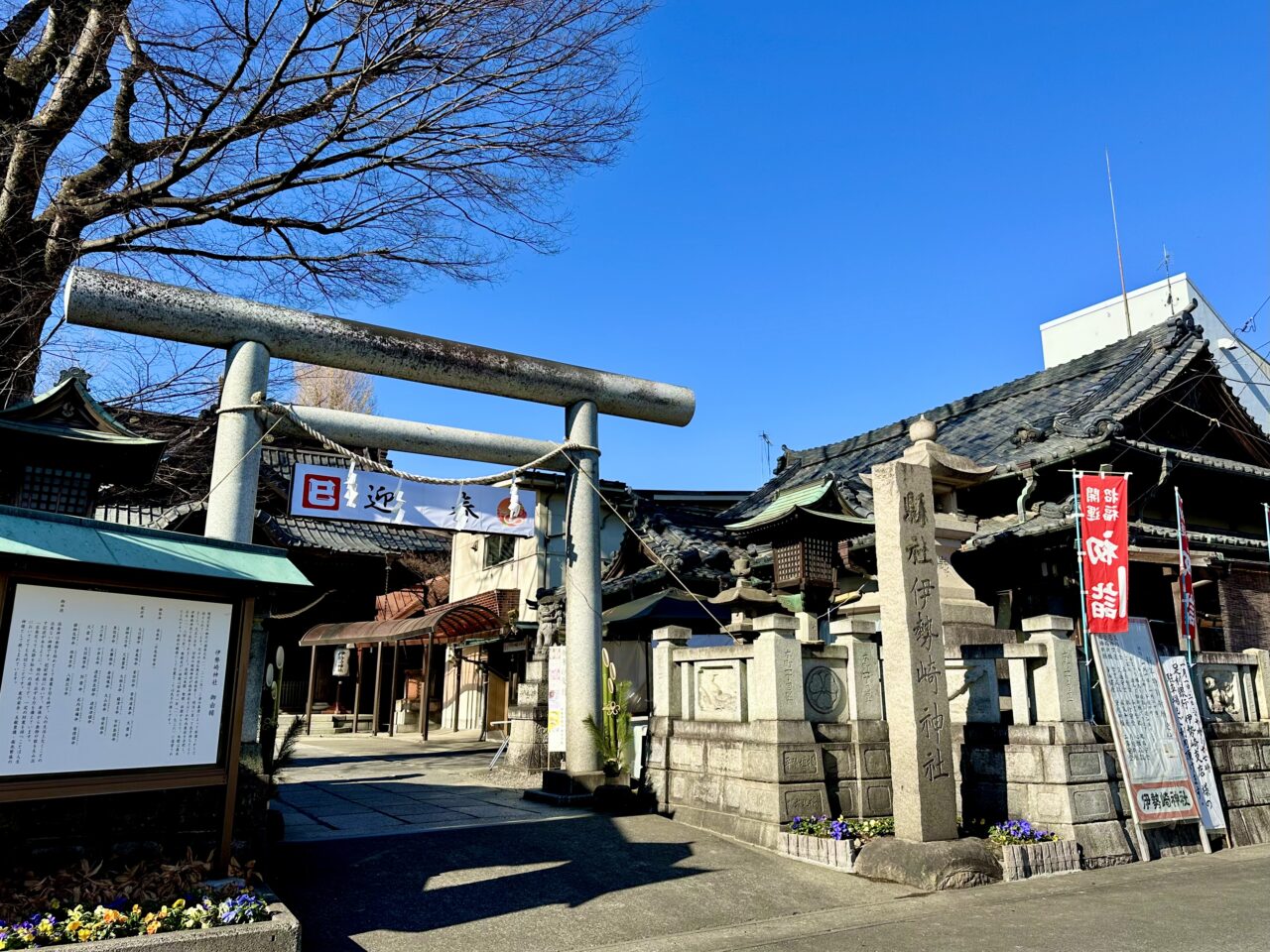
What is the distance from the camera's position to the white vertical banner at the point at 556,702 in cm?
1294

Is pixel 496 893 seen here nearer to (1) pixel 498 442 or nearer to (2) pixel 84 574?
(2) pixel 84 574

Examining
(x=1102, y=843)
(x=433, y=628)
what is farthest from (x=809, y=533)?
(x=433, y=628)

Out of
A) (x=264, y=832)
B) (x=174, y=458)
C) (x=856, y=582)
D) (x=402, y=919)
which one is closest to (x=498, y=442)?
(x=174, y=458)

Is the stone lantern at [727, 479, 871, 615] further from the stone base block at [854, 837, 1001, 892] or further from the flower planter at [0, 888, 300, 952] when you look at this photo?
the flower planter at [0, 888, 300, 952]

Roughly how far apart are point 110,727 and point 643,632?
14.3 m

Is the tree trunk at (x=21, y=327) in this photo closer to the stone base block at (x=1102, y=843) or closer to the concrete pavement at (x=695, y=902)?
the concrete pavement at (x=695, y=902)

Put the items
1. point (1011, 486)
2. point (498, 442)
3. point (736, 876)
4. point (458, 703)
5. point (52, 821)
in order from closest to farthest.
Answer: point (52, 821) → point (736, 876) → point (498, 442) → point (1011, 486) → point (458, 703)

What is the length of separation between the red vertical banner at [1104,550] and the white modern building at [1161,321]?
1338cm

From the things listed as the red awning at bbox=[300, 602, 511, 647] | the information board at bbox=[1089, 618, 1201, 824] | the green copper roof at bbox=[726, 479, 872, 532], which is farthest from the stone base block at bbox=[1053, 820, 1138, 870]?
the red awning at bbox=[300, 602, 511, 647]

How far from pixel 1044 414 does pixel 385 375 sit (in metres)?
14.1

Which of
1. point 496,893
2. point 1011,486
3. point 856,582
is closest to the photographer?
point 496,893

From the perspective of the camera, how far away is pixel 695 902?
7.48 meters

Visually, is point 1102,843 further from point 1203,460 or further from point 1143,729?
point 1203,460

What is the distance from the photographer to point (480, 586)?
27.3 metres
